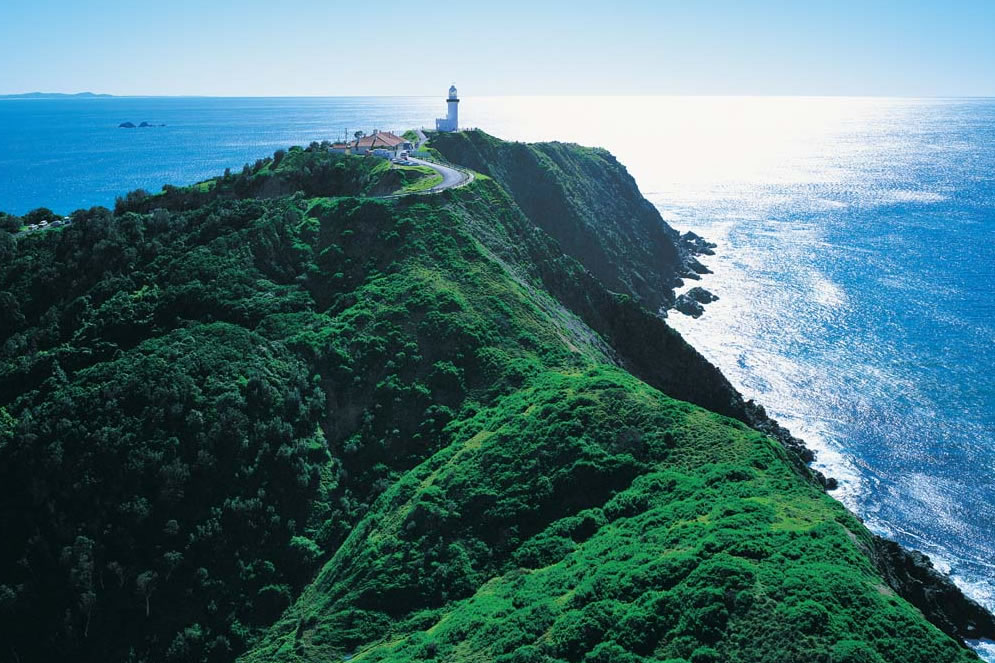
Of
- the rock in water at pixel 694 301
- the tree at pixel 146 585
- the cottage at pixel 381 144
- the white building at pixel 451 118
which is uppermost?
the white building at pixel 451 118

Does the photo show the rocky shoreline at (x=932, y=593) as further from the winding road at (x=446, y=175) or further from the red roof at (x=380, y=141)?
the red roof at (x=380, y=141)

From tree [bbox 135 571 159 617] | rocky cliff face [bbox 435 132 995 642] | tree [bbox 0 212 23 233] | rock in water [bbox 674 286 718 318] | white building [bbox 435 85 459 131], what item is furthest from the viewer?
white building [bbox 435 85 459 131]

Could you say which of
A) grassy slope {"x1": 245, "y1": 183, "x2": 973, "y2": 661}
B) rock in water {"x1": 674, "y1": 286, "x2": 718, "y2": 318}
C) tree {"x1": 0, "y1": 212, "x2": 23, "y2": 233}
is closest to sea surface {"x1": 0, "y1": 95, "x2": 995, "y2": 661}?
rock in water {"x1": 674, "y1": 286, "x2": 718, "y2": 318}

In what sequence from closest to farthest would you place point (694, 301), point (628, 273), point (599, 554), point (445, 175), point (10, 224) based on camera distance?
point (599, 554)
point (10, 224)
point (445, 175)
point (694, 301)
point (628, 273)

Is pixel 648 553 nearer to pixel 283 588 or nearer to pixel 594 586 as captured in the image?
pixel 594 586

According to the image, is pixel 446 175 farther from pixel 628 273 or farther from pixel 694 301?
pixel 694 301

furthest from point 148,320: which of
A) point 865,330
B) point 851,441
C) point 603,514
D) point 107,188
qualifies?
point 107,188

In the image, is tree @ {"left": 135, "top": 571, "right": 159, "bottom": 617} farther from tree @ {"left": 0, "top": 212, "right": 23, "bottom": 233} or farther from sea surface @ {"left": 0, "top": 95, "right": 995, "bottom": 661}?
tree @ {"left": 0, "top": 212, "right": 23, "bottom": 233}

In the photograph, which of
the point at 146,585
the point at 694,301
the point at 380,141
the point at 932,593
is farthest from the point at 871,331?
the point at 146,585

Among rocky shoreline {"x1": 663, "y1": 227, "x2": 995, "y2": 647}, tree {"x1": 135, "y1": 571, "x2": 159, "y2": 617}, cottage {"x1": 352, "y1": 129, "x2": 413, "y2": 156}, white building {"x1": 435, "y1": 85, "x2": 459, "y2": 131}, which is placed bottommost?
rocky shoreline {"x1": 663, "y1": 227, "x2": 995, "y2": 647}

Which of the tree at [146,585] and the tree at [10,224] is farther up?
the tree at [10,224]

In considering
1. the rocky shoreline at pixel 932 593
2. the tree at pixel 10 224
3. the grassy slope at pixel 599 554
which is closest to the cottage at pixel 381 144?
the tree at pixel 10 224
